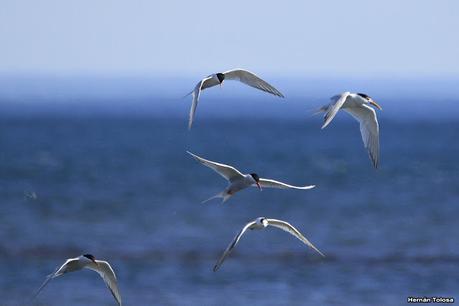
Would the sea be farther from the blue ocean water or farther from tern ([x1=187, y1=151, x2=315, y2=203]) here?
tern ([x1=187, y1=151, x2=315, y2=203])

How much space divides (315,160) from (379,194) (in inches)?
956

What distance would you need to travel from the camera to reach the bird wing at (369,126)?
18547 millimetres

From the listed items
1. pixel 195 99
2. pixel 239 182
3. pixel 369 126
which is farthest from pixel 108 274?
pixel 369 126

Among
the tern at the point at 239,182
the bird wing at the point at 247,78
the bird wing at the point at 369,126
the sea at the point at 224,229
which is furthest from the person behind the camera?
the sea at the point at 224,229

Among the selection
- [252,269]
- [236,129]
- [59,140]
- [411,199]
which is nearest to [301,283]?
[252,269]

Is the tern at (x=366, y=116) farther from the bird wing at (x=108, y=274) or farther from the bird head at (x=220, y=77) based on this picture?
the bird wing at (x=108, y=274)

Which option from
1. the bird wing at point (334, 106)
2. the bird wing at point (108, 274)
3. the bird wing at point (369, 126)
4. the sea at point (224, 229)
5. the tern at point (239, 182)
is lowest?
the sea at point (224, 229)

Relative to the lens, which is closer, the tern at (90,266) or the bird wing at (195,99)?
the bird wing at (195,99)

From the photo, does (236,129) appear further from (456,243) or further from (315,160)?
(456,243)

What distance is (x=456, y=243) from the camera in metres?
29.3

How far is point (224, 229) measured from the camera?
106 feet

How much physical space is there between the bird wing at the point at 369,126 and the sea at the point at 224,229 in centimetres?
388

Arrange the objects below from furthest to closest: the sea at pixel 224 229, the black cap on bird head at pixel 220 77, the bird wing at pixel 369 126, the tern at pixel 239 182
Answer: the sea at pixel 224 229, the bird wing at pixel 369 126, the black cap on bird head at pixel 220 77, the tern at pixel 239 182

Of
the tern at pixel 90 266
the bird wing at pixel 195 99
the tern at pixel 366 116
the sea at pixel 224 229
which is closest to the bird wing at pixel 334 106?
the tern at pixel 366 116
